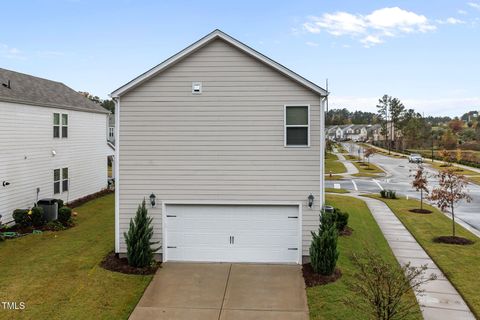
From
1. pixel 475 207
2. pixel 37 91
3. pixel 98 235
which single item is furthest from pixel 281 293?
pixel 475 207

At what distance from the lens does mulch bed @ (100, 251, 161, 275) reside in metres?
12.3

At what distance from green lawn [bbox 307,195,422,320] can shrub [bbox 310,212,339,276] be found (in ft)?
1.74

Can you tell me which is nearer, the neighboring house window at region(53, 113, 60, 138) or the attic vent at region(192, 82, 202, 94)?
the attic vent at region(192, 82, 202, 94)

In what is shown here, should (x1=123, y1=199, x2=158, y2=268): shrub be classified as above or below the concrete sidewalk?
above

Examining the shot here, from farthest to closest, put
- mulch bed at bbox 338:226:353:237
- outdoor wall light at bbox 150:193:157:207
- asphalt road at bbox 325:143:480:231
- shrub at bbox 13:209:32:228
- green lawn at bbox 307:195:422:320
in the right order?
asphalt road at bbox 325:143:480:231 < shrub at bbox 13:209:32:228 < mulch bed at bbox 338:226:353:237 < outdoor wall light at bbox 150:193:157:207 < green lawn at bbox 307:195:422:320

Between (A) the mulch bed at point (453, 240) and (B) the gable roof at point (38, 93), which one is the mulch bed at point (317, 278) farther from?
(B) the gable roof at point (38, 93)

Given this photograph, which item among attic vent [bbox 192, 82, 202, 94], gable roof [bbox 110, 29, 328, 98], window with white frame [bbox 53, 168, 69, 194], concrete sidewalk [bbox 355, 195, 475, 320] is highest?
gable roof [bbox 110, 29, 328, 98]

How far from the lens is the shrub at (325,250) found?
1176cm

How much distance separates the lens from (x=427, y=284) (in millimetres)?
11383

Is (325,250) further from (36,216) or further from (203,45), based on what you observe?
(36,216)

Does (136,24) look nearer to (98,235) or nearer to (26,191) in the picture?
(26,191)

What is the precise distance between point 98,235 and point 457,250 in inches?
555

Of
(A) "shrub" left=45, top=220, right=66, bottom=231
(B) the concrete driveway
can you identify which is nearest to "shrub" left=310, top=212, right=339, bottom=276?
(B) the concrete driveway

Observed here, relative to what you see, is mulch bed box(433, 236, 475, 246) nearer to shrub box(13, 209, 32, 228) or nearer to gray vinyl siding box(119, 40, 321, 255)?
gray vinyl siding box(119, 40, 321, 255)
